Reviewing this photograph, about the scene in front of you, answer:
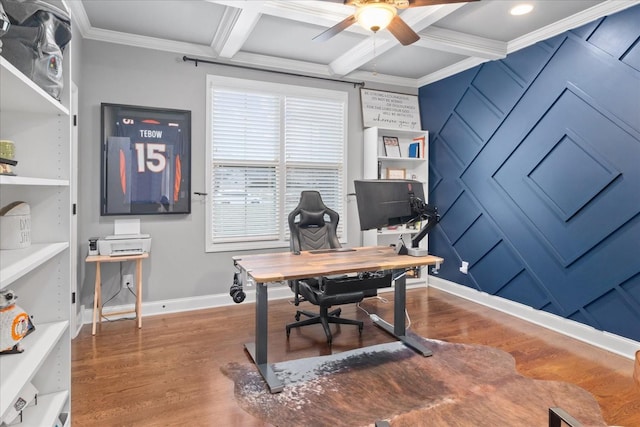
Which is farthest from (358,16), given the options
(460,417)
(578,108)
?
(460,417)

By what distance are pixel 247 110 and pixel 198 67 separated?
2.21 ft

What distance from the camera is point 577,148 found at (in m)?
3.17

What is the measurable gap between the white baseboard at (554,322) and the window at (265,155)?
5.88 ft

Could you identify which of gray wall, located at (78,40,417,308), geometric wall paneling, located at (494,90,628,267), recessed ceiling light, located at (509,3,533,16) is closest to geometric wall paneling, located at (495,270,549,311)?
geometric wall paneling, located at (494,90,628,267)

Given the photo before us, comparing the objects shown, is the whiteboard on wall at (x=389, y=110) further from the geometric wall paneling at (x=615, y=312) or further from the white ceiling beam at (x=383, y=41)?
the geometric wall paneling at (x=615, y=312)

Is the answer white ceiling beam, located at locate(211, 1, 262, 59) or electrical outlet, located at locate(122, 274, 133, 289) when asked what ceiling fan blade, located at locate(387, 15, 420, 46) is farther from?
electrical outlet, located at locate(122, 274, 133, 289)

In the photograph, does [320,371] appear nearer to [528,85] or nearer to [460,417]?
[460,417]

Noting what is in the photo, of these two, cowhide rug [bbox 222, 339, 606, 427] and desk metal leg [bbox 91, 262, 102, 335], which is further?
desk metal leg [bbox 91, 262, 102, 335]

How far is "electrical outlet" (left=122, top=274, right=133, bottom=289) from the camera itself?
11.9ft

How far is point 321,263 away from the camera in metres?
2.63

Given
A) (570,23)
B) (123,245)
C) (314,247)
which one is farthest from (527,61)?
(123,245)

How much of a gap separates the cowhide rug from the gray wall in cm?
156

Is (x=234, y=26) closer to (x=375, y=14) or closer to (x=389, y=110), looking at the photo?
(x=375, y=14)

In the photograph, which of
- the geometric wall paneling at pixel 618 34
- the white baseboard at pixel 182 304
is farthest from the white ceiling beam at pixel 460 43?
the white baseboard at pixel 182 304
